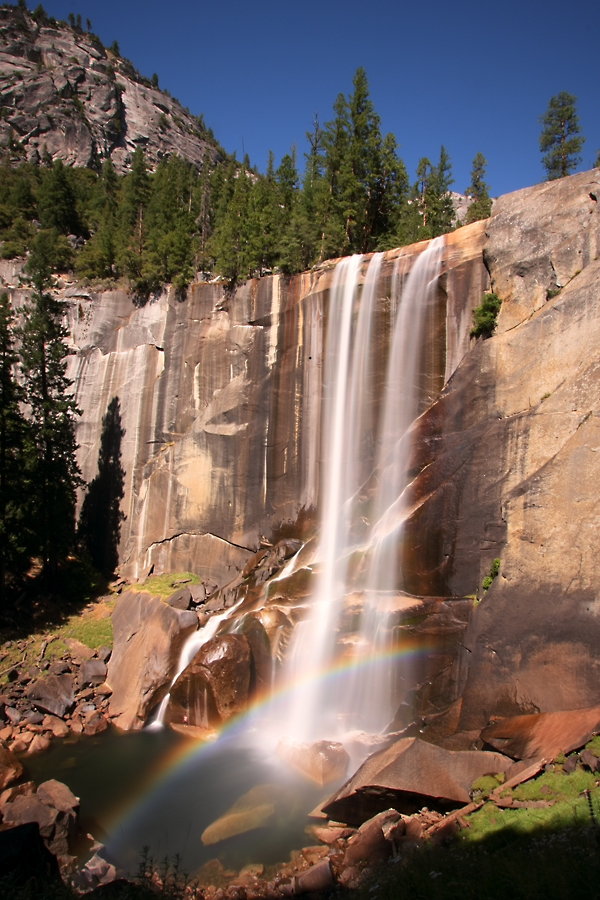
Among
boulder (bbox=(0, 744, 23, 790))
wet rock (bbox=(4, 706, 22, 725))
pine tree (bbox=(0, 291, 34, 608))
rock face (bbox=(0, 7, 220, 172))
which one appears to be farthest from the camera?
rock face (bbox=(0, 7, 220, 172))

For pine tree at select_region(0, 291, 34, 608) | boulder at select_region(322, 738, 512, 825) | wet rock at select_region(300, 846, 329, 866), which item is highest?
pine tree at select_region(0, 291, 34, 608)

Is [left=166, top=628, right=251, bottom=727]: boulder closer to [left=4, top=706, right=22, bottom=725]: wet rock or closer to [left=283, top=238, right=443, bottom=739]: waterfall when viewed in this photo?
[left=283, top=238, right=443, bottom=739]: waterfall

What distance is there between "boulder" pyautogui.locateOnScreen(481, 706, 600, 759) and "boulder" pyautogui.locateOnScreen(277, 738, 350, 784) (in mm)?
3448

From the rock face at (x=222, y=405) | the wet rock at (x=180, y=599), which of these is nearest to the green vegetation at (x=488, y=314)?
the rock face at (x=222, y=405)

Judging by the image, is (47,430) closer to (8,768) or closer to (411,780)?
(8,768)

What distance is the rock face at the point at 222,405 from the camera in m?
21.6

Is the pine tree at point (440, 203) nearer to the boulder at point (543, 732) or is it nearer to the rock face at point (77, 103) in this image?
the boulder at point (543, 732)

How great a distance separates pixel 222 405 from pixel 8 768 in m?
15.8

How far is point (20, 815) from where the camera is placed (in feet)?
32.3

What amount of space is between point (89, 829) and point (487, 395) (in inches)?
579

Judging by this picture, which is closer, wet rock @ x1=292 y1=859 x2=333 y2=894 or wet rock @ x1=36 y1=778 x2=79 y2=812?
wet rock @ x1=292 y1=859 x2=333 y2=894

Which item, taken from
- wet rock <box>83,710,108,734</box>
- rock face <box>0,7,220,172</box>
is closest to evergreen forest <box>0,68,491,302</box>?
wet rock <box>83,710,108,734</box>

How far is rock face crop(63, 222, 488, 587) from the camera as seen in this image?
70.9 ft

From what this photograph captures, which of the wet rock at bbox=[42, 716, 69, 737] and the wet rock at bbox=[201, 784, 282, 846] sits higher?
the wet rock at bbox=[201, 784, 282, 846]
